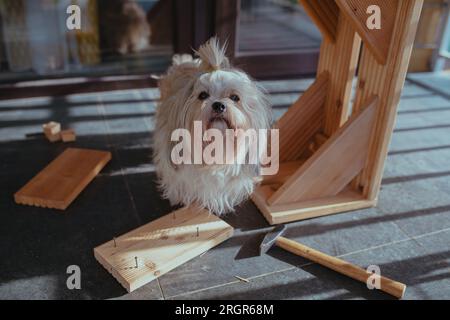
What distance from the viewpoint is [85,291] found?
1.75m

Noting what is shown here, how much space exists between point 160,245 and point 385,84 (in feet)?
4.20

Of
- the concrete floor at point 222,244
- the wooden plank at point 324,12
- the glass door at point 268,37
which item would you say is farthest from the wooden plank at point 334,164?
the glass door at point 268,37

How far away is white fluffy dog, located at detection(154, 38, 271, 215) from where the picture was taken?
1.83 m

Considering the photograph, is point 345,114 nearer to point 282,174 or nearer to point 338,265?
point 282,174

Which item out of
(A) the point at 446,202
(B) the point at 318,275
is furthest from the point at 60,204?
(A) the point at 446,202

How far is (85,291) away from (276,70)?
3218 mm

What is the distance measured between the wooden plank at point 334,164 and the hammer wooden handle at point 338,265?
0.32 meters

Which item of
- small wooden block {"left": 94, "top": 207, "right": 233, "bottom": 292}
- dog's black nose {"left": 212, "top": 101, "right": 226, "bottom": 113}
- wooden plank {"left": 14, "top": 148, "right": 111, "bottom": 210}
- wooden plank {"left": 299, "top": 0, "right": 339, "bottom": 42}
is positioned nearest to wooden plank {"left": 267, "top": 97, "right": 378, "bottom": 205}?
small wooden block {"left": 94, "top": 207, "right": 233, "bottom": 292}

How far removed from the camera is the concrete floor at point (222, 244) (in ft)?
5.85

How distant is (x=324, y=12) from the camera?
7.73 feet

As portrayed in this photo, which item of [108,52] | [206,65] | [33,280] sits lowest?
[33,280]

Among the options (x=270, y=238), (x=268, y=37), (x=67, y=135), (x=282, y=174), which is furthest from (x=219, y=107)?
(x=268, y=37)

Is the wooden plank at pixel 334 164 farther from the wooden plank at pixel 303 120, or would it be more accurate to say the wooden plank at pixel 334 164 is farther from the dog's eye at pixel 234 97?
the dog's eye at pixel 234 97
